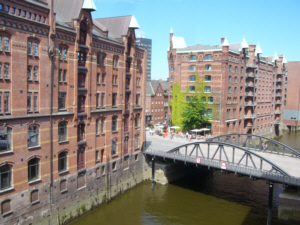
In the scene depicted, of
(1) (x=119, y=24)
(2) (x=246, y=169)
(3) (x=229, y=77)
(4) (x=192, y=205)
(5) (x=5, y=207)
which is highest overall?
(1) (x=119, y=24)

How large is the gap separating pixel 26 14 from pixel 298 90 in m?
91.7

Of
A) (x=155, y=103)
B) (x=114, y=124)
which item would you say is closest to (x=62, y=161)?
(x=114, y=124)

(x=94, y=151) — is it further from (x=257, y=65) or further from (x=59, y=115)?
(x=257, y=65)

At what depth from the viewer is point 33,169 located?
83.3 feet

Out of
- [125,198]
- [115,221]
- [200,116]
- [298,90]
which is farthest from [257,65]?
[115,221]

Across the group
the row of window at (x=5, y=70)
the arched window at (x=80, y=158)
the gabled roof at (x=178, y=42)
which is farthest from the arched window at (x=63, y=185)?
the gabled roof at (x=178, y=42)

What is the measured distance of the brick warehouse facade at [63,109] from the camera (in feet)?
75.5

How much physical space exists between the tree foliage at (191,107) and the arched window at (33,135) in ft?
121

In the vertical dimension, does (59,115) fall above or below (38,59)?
below

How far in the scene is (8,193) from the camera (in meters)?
23.0

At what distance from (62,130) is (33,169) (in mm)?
4543

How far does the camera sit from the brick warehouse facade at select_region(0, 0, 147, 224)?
23.0 meters

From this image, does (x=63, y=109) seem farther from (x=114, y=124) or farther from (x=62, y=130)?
(x=114, y=124)

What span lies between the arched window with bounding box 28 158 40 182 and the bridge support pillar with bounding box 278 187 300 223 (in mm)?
23068
